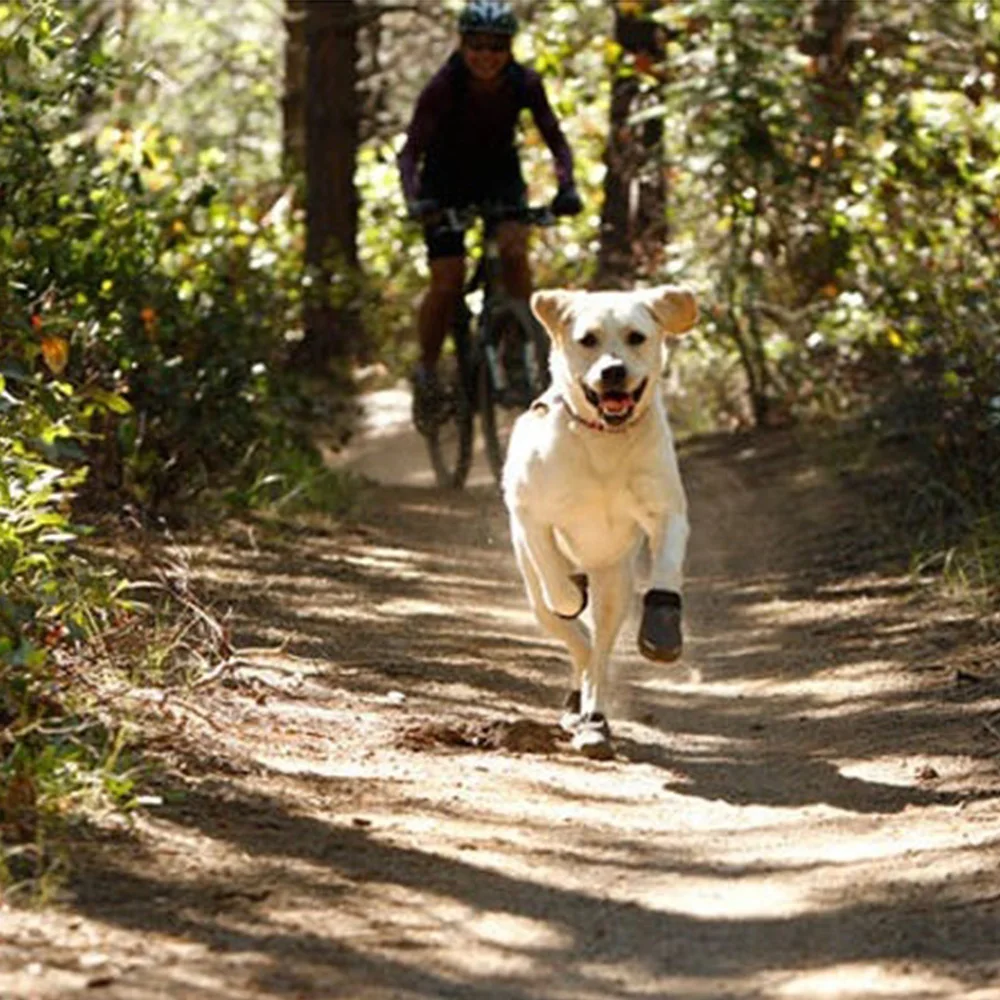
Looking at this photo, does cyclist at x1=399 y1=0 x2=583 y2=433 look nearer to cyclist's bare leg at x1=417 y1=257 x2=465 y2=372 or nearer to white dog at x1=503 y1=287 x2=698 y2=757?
cyclist's bare leg at x1=417 y1=257 x2=465 y2=372

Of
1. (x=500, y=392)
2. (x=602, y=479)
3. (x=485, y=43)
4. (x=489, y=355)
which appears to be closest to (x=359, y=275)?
(x=489, y=355)

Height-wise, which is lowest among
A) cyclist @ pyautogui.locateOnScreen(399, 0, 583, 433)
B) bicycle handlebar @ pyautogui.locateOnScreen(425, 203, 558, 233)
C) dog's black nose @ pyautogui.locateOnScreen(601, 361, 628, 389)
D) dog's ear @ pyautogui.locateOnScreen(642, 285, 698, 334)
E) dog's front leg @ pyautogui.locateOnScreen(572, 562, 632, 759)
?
dog's front leg @ pyautogui.locateOnScreen(572, 562, 632, 759)

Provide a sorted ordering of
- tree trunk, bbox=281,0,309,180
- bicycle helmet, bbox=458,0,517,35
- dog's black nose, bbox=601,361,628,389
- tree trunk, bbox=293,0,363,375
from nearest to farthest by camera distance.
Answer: dog's black nose, bbox=601,361,628,389 < bicycle helmet, bbox=458,0,517,35 < tree trunk, bbox=293,0,363,375 < tree trunk, bbox=281,0,309,180

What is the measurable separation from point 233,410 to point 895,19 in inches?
264

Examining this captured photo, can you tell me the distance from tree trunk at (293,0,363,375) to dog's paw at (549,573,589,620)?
29.9 ft

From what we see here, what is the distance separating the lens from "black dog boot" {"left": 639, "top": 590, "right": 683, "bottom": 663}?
268 inches

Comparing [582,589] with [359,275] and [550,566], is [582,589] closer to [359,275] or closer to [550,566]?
[550,566]

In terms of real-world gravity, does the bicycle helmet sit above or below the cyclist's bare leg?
above

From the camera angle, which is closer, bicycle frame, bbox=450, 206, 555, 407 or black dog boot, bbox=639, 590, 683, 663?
black dog boot, bbox=639, 590, 683, 663

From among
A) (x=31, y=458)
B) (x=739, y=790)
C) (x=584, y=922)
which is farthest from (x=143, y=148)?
(x=584, y=922)

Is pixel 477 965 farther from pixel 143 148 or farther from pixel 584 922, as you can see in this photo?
pixel 143 148

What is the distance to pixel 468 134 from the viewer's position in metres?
11.5

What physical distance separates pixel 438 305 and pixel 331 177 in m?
5.60

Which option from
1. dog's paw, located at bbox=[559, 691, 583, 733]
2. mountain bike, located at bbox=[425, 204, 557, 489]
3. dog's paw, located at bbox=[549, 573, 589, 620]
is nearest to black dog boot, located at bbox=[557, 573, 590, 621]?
dog's paw, located at bbox=[549, 573, 589, 620]
